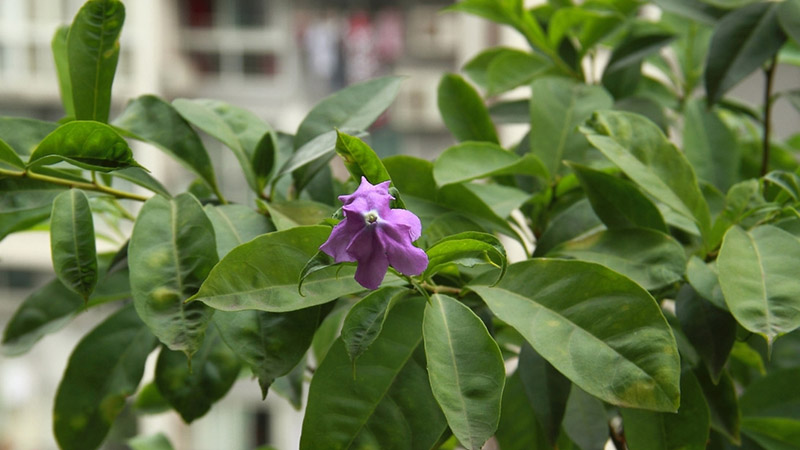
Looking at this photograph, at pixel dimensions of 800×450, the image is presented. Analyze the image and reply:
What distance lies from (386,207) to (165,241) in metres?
0.11

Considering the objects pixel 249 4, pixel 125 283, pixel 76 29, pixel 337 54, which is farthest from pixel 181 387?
pixel 249 4

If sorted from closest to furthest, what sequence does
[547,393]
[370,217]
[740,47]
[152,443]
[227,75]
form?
[370,217] → [547,393] → [740,47] → [152,443] → [227,75]

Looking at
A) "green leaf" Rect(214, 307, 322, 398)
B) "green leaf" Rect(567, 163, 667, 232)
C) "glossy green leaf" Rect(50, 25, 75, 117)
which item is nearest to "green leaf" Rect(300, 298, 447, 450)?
"green leaf" Rect(214, 307, 322, 398)

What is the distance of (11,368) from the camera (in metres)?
5.73

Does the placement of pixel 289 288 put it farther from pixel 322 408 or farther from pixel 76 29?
pixel 76 29

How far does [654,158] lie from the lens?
0.40 meters

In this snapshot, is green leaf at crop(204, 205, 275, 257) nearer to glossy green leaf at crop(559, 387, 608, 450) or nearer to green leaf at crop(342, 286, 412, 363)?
green leaf at crop(342, 286, 412, 363)

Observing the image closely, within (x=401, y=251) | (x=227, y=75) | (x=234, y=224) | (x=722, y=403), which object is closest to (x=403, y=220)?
(x=401, y=251)

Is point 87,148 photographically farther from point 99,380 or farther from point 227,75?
point 227,75

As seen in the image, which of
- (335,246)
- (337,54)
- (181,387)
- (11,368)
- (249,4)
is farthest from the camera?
(249,4)

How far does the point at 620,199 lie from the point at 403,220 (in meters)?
0.16

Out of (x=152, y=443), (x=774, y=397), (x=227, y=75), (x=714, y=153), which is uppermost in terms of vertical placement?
(x=714, y=153)

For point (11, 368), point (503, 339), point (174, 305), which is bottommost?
point (11, 368)

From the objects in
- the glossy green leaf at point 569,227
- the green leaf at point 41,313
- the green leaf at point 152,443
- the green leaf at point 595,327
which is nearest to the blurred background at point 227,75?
the green leaf at point 152,443
